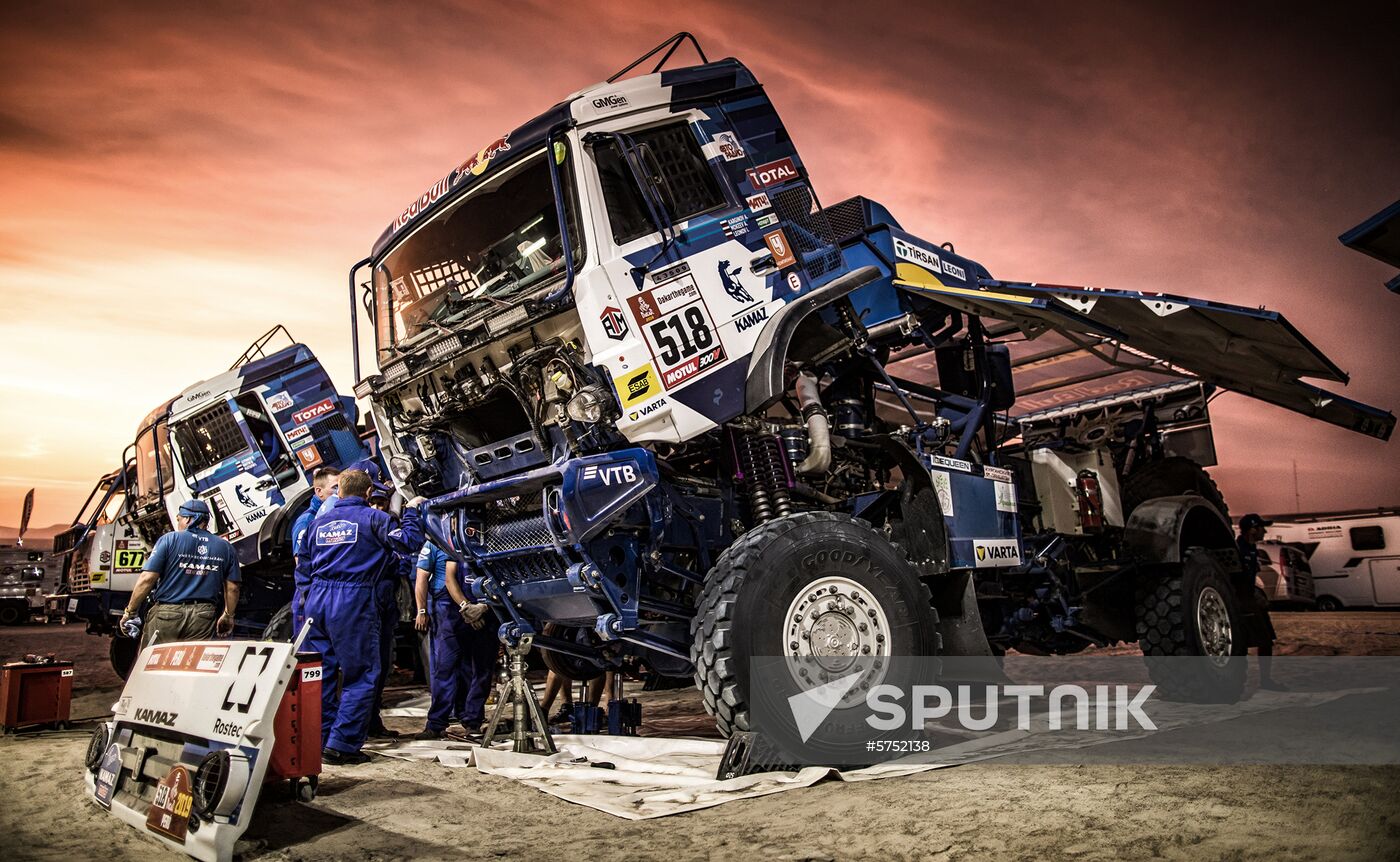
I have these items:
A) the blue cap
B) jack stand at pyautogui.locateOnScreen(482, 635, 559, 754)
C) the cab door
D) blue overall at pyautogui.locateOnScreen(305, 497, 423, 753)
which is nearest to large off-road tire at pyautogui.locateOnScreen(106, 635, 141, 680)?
the blue cap

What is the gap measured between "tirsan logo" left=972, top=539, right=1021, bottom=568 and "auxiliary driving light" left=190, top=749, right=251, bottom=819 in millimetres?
4498

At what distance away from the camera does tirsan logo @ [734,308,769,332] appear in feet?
18.1

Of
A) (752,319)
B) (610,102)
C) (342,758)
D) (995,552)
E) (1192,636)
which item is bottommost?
(342,758)

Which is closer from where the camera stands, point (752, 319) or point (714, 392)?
point (714, 392)

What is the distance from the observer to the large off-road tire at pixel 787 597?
4.75m

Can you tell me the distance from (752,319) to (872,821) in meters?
2.89

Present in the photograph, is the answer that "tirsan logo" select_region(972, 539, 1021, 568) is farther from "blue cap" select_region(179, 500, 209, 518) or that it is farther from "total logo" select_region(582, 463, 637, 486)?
"blue cap" select_region(179, 500, 209, 518)

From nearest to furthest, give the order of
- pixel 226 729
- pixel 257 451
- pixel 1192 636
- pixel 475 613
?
pixel 226 729
pixel 475 613
pixel 1192 636
pixel 257 451

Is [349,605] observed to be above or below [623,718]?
above

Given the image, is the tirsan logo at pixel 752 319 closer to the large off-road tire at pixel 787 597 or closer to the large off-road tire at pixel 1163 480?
the large off-road tire at pixel 787 597

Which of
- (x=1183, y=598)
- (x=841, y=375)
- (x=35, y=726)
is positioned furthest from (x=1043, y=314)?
(x=35, y=726)

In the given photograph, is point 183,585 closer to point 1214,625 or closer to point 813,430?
point 813,430

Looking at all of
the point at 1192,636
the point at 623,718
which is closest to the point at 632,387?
the point at 623,718

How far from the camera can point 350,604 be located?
6.08 m
